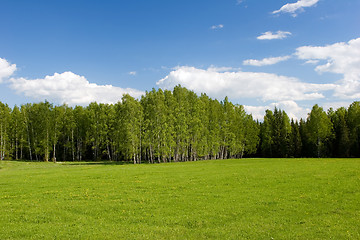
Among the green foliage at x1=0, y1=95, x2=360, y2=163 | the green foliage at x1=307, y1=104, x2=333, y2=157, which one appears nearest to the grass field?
the green foliage at x1=0, y1=95, x2=360, y2=163

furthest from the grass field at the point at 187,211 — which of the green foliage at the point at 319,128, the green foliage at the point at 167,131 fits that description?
the green foliage at the point at 319,128

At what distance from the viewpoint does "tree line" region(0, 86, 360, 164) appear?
254 ft

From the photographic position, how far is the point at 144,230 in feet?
48.1

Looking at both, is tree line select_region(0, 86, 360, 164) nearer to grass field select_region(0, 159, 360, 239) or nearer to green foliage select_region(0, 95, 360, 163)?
green foliage select_region(0, 95, 360, 163)

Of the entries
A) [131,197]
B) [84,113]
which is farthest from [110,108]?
[131,197]

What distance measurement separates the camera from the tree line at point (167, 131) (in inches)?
3049

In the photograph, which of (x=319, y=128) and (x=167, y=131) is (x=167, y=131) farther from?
(x=319, y=128)

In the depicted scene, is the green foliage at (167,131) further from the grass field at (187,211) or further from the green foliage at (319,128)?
the grass field at (187,211)

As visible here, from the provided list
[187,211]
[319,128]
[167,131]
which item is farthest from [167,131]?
[187,211]

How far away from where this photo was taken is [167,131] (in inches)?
3073

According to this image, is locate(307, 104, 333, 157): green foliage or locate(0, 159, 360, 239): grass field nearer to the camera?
locate(0, 159, 360, 239): grass field

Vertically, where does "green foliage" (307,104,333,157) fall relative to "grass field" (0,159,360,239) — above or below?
above

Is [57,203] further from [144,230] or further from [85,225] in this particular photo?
[144,230]

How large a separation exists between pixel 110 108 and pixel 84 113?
39.8ft
